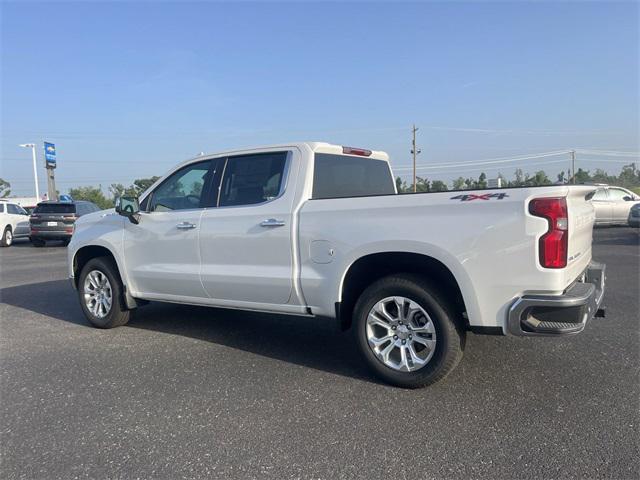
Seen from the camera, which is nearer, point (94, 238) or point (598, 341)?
point (598, 341)

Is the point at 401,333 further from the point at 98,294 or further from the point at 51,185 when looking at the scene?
the point at 51,185

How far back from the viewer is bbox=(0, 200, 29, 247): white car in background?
1787cm

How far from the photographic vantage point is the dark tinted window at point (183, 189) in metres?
4.98

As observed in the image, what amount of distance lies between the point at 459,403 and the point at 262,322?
2.88 metres

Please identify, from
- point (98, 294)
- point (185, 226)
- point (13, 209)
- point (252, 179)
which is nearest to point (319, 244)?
point (252, 179)

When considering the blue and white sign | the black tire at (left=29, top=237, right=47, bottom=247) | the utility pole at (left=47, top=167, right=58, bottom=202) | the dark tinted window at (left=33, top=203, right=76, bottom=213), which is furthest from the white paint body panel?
the blue and white sign

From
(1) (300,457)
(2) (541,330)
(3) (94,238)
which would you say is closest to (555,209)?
(2) (541,330)

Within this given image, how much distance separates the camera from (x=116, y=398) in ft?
11.9

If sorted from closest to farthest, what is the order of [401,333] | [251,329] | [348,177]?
[401,333], [348,177], [251,329]

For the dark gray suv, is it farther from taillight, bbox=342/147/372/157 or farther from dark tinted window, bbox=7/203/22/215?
taillight, bbox=342/147/372/157

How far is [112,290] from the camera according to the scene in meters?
5.48

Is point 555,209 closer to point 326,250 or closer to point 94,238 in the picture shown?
point 326,250

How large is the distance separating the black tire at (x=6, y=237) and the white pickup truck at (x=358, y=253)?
49.3 ft

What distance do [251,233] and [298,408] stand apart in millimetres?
1642
